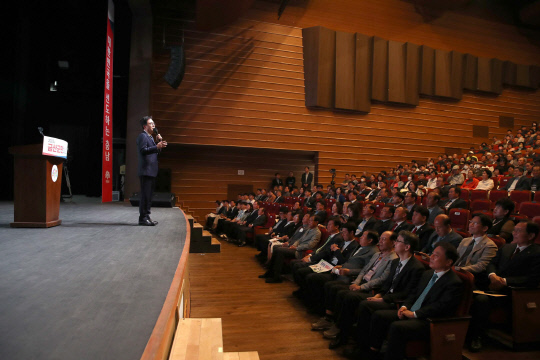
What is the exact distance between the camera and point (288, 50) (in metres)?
8.02

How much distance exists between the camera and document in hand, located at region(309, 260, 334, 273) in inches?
115

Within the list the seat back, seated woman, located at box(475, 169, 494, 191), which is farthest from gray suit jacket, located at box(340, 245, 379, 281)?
seated woman, located at box(475, 169, 494, 191)

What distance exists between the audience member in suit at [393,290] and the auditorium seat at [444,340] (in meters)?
0.29

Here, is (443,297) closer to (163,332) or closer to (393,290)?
(393,290)

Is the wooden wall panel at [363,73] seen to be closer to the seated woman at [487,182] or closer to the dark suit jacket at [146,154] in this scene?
the seated woman at [487,182]

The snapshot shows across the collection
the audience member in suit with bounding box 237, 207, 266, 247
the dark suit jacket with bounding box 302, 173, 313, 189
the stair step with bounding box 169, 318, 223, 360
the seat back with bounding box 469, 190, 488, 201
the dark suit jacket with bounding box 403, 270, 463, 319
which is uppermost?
the dark suit jacket with bounding box 302, 173, 313, 189

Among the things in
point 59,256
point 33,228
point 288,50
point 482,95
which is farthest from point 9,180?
point 482,95

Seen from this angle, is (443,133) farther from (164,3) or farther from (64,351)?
(64,351)

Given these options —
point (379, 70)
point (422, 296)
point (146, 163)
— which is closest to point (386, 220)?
point (422, 296)

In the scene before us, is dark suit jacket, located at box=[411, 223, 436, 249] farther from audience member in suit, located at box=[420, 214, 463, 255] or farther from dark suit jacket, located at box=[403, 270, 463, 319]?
dark suit jacket, located at box=[403, 270, 463, 319]

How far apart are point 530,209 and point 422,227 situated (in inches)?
49.1

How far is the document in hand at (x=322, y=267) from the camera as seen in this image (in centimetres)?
292

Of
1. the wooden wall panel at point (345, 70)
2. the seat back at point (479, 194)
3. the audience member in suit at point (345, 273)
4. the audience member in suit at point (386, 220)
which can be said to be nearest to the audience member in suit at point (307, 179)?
the wooden wall panel at point (345, 70)

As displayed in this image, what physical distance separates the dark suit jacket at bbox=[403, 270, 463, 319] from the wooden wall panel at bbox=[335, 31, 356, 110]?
6.71 m
